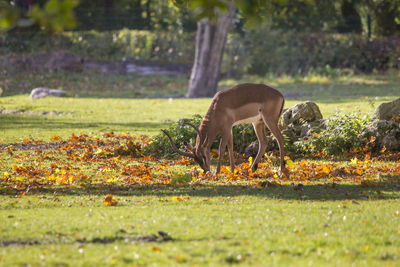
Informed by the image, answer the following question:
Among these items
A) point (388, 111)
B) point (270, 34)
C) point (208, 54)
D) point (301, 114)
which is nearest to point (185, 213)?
point (301, 114)

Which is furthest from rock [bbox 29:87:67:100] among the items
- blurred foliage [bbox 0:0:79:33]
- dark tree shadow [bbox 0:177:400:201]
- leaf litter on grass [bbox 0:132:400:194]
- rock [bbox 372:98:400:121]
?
blurred foliage [bbox 0:0:79:33]

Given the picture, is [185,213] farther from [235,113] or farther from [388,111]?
[388,111]

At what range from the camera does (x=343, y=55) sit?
3800cm

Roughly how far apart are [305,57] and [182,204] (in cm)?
3130

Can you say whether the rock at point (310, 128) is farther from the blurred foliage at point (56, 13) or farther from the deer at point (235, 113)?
the blurred foliage at point (56, 13)

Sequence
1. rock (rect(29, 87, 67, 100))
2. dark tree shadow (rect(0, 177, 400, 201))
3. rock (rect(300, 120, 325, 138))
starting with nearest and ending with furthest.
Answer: dark tree shadow (rect(0, 177, 400, 201)) < rock (rect(300, 120, 325, 138)) < rock (rect(29, 87, 67, 100))

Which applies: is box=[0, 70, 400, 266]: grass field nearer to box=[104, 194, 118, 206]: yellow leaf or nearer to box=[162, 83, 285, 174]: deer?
box=[104, 194, 118, 206]: yellow leaf

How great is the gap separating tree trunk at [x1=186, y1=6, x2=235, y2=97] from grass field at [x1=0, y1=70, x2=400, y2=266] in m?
16.7

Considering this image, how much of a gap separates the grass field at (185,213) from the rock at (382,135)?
0.95 meters

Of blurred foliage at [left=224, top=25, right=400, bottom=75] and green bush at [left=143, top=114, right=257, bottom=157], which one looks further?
blurred foliage at [left=224, top=25, right=400, bottom=75]

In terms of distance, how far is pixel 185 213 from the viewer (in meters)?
8.45

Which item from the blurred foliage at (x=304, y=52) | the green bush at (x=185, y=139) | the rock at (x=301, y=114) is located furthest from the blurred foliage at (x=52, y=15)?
the blurred foliage at (x=304, y=52)

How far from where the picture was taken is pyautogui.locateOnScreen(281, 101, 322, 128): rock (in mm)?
15414

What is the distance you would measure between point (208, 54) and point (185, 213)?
25.2m
